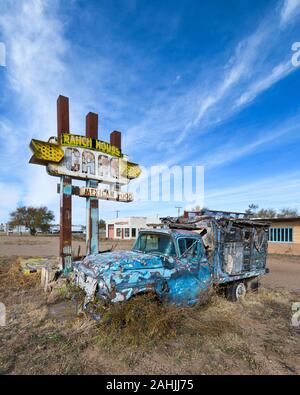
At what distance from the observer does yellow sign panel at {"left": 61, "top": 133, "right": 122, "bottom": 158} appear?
868 cm

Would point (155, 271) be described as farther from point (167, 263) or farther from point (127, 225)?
point (127, 225)

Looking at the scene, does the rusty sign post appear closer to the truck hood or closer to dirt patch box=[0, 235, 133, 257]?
dirt patch box=[0, 235, 133, 257]

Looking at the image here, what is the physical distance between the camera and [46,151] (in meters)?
8.10

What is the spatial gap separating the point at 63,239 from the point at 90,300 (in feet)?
13.7

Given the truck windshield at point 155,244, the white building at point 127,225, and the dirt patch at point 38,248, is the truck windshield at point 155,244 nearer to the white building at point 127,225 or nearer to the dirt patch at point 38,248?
the dirt patch at point 38,248

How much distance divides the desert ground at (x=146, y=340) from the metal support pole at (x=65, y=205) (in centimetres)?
222

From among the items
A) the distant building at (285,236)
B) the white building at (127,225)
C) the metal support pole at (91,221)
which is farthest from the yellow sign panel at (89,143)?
the white building at (127,225)

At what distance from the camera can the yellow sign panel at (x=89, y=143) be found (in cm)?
868

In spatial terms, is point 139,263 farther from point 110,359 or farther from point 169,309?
point 110,359

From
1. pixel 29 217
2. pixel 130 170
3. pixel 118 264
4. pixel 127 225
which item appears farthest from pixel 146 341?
pixel 29 217

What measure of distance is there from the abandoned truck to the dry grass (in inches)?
12.2

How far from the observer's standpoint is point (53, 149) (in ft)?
27.2

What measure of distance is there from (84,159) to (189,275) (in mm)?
5516
